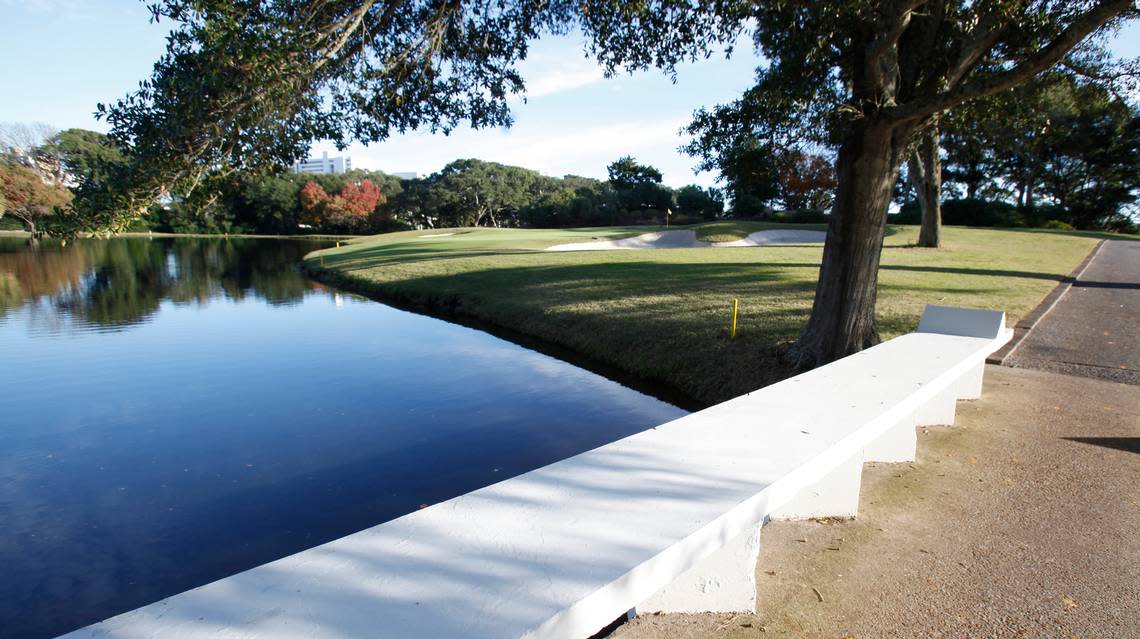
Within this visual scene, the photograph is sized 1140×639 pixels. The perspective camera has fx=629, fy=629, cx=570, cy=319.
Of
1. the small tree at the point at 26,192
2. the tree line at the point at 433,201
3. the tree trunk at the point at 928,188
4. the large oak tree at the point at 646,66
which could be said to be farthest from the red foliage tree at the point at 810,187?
the small tree at the point at 26,192

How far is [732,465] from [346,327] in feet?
40.7

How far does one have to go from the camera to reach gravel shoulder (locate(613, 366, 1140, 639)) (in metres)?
2.66

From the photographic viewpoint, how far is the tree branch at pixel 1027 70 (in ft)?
17.4

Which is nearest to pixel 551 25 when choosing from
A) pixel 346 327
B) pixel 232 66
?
pixel 232 66

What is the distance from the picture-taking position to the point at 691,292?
12.6 metres

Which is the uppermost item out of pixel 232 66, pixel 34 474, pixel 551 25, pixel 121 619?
pixel 551 25

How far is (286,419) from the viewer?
7.58 metres

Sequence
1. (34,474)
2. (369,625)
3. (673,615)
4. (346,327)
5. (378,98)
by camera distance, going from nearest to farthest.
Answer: (369,625)
(673,615)
(34,474)
(378,98)
(346,327)

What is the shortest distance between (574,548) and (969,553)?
2.38m

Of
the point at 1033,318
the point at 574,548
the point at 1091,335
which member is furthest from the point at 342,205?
the point at 574,548

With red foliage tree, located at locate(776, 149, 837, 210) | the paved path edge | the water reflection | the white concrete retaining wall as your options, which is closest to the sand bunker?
the water reflection

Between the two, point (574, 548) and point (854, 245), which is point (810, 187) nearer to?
point (854, 245)

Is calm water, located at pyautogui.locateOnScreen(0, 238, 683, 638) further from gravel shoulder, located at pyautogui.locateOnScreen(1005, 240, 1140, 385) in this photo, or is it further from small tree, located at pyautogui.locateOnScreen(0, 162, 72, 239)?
small tree, located at pyautogui.locateOnScreen(0, 162, 72, 239)

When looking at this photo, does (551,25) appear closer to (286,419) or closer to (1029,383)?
(286,419)
